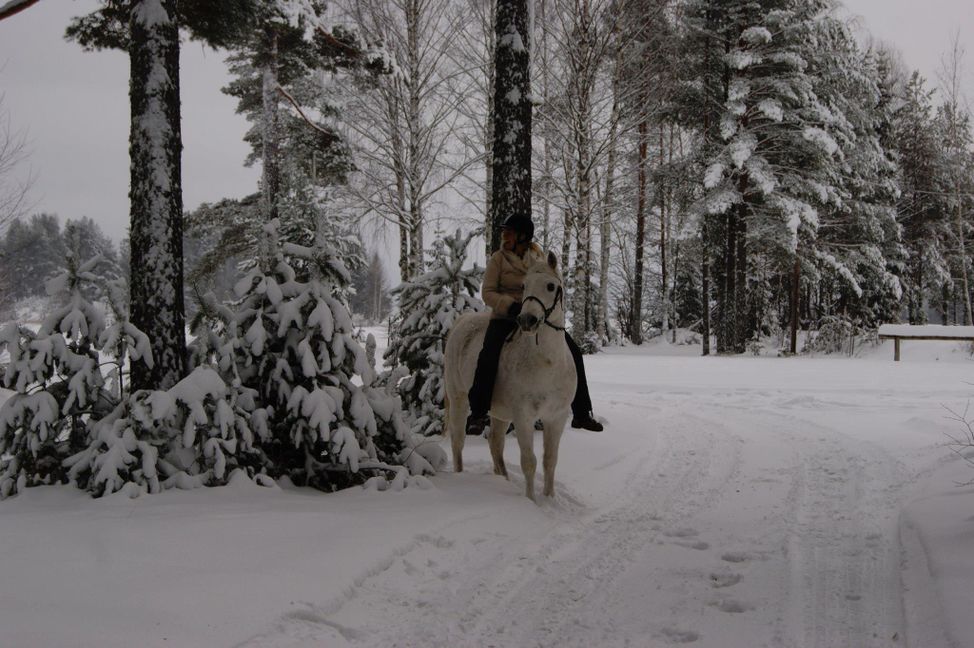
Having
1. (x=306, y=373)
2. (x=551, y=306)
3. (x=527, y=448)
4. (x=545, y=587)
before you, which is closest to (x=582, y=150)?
(x=551, y=306)

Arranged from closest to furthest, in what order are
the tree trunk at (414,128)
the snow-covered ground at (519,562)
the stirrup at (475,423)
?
the snow-covered ground at (519,562) → the stirrup at (475,423) → the tree trunk at (414,128)

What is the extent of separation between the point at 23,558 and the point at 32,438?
165 centimetres

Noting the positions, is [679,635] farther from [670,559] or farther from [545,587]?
[670,559]

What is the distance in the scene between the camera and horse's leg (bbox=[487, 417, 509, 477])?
6164mm

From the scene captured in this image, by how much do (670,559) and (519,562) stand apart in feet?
3.49

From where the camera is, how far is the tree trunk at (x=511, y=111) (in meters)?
7.93

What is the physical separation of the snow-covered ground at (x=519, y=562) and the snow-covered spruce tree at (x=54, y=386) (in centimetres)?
37

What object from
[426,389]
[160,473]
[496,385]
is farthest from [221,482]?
[426,389]

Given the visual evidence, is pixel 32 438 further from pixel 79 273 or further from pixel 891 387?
pixel 891 387

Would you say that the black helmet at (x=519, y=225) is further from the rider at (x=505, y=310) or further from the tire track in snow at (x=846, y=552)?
the tire track in snow at (x=846, y=552)

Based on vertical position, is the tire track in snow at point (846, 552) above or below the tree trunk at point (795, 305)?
below

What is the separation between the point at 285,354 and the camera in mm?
5301

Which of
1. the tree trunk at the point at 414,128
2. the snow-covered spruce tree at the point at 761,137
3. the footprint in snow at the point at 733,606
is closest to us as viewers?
the footprint in snow at the point at 733,606

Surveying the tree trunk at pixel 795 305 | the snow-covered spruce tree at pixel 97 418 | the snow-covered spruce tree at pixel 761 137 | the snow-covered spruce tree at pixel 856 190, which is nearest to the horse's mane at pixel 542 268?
the snow-covered spruce tree at pixel 97 418
